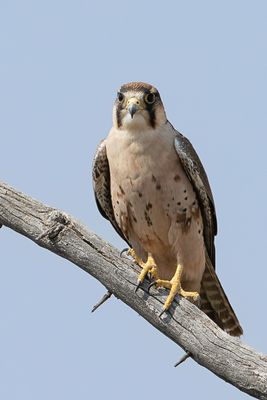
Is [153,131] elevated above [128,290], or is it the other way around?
[153,131]

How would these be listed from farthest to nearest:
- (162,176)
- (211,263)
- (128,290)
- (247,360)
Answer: (211,263) → (162,176) → (128,290) → (247,360)

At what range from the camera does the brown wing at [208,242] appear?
7.34 metres

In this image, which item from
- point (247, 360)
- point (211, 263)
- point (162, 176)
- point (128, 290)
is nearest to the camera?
point (247, 360)

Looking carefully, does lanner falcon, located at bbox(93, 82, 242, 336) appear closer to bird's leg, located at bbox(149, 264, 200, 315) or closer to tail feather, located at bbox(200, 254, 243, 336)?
bird's leg, located at bbox(149, 264, 200, 315)

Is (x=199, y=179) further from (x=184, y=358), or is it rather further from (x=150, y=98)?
(x=184, y=358)

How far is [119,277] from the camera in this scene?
655 centimetres

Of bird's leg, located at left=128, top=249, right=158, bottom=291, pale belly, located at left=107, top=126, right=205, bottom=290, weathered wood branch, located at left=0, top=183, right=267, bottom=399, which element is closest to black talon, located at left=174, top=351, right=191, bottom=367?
weathered wood branch, located at left=0, top=183, right=267, bottom=399

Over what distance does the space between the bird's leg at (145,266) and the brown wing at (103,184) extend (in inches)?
12.9

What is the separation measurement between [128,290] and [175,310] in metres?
0.35

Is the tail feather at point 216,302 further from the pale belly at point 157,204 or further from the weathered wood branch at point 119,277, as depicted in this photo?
the weathered wood branch at point 119,277

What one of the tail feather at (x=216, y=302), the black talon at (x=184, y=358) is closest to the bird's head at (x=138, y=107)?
the tail feather at (x=216, y=302)

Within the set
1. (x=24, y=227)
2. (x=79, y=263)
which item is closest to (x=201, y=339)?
(x=79, y=263)

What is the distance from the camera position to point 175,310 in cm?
664

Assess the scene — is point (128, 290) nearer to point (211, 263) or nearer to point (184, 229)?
point (184, 229)
